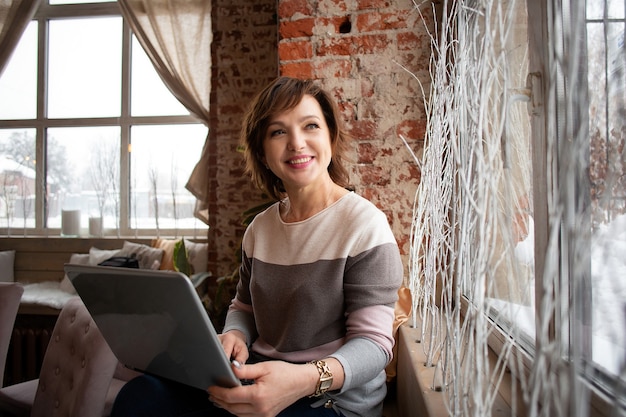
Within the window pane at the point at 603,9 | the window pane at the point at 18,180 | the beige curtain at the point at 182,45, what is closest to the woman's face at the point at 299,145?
the window pane at the point at 603,9

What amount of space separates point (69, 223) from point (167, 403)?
390cm

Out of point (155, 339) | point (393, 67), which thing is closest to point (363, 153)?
point (393, 67)

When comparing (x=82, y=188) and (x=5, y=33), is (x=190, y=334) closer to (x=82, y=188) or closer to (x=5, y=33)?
(x=82, y=188)

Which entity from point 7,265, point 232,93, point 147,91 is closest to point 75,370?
point 232,93

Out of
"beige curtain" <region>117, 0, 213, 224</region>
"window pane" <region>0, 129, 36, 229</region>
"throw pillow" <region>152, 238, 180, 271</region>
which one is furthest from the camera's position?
"window pane" <region>0, 129, 36, 229</region>

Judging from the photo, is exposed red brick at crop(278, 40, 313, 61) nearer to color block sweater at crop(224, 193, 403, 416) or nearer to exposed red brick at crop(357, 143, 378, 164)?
exposed red brick at crop(357, 143, 378, 164)

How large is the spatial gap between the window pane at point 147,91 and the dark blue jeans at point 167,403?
12.2 ft

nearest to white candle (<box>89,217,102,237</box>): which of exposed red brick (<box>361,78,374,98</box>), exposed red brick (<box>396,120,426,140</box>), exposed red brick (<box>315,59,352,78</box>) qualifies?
exposed red brick (<box>315,59,352,78</box>)

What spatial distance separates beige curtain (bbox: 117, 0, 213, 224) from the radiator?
1609 mm

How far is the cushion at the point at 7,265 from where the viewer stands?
4.12 m

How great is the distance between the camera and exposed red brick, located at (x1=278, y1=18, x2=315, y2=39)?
206 cm

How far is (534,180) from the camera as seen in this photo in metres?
0.98

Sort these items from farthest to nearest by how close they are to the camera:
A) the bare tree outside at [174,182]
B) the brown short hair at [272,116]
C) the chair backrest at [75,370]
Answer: the bare tree outside at [174,182], the chair backrest at [75,370], the brown short hair at [272,116]

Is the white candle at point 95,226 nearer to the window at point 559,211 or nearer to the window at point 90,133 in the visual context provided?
the window at point 90,133
